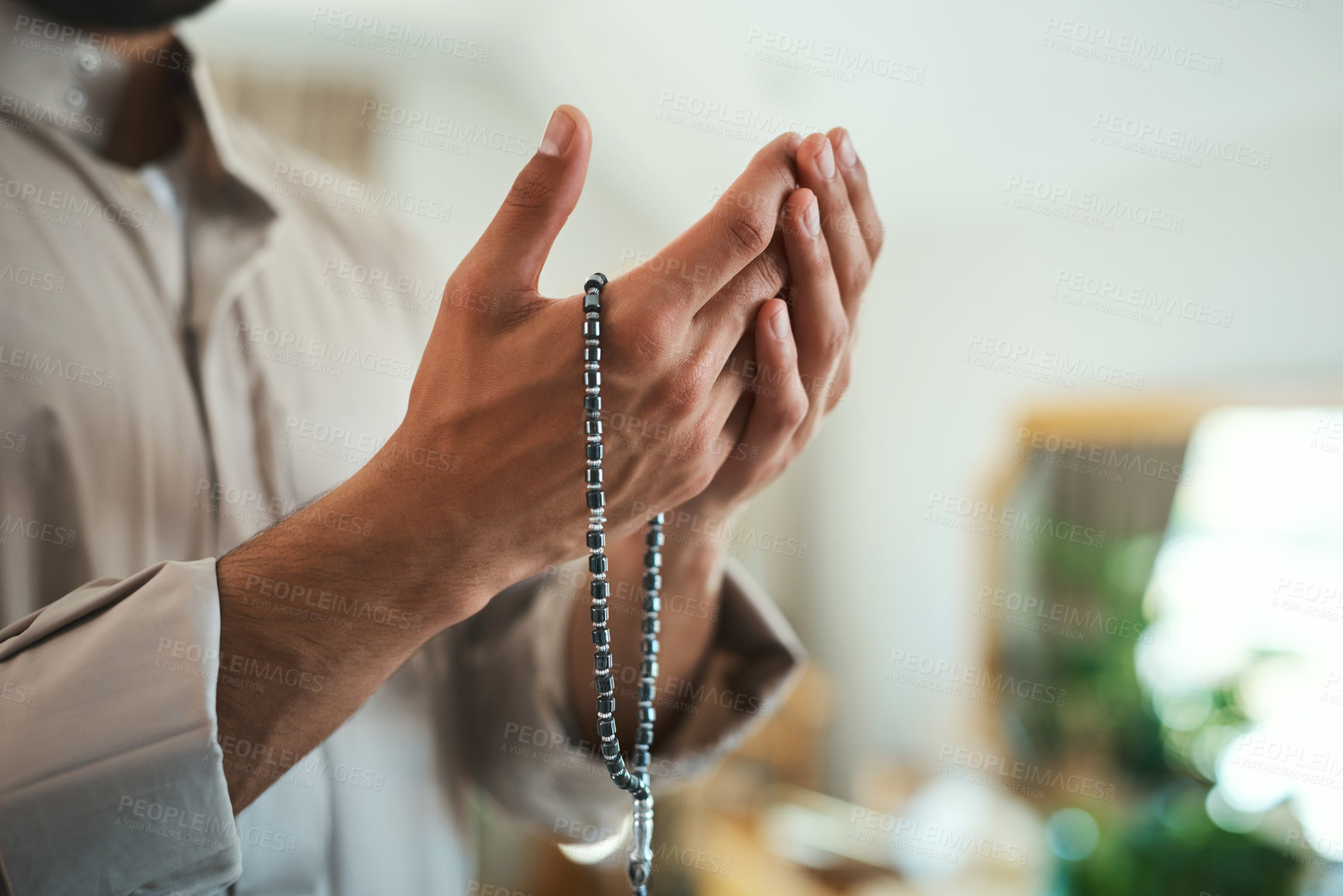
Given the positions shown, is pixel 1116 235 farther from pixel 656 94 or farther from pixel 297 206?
pixel 297 206

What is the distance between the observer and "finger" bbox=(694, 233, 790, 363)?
1.42 ft

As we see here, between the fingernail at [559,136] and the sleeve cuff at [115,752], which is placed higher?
the fingernail at [559,136]

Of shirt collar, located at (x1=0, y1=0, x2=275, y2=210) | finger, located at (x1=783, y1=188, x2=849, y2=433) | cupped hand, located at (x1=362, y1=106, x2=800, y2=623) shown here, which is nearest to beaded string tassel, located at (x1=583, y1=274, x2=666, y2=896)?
cupped hand, located at (x1=362, y1=106, x2=800, y2=623)

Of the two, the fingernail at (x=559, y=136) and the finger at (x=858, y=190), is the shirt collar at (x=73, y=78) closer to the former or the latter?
the fingernail at (x=559, y=136)

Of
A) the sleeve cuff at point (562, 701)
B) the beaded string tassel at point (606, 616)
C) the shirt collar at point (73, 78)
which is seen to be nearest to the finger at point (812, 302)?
the beaded string tassel at point (606, 616)

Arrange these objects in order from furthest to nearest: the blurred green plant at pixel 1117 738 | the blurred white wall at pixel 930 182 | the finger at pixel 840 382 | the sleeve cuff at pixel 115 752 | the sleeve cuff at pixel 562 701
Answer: the blurred green plant at pixel 1117 738, the blurred white wall at pixel 930 182, the sleeve cuff at pixel 562 701, the finger at pixel 840 382, the sleeve cuff at pixel 115 752

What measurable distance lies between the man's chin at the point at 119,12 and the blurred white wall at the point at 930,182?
0.20m

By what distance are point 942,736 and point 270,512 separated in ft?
8.76

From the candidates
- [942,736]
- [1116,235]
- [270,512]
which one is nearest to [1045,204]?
[1116,235]

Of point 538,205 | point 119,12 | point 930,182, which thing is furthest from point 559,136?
point 930,182

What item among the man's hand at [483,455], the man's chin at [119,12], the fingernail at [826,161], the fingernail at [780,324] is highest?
the fingernail at [826,161]

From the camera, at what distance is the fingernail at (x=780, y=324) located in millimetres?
442

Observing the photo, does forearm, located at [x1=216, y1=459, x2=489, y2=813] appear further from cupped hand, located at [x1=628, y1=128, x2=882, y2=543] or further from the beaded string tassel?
cupped hand, located at [x1=628, y1=128, x2=882, y2=543]

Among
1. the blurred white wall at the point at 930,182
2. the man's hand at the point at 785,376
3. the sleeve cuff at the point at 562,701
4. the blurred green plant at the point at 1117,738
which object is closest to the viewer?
the man's hand at the point at 785,376
